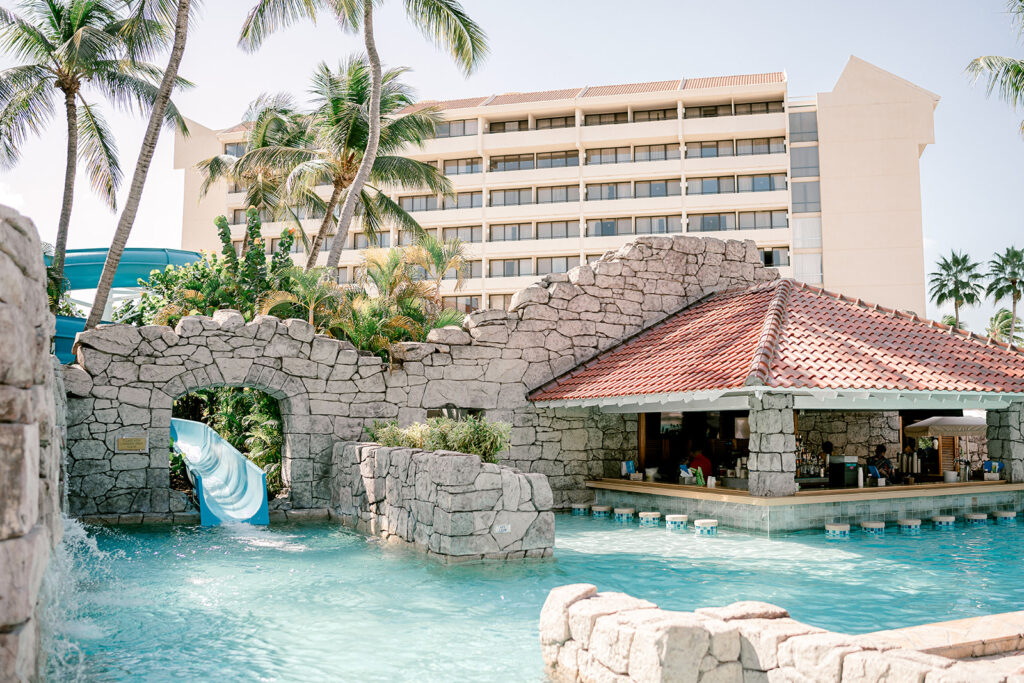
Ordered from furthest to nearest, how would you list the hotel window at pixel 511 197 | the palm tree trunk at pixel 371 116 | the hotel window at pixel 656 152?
the hotel window at pixel 511 197 → the hotel window at pixel 656 152 → the palm tree trunk at pixel 371 116

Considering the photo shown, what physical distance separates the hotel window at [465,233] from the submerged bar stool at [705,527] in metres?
35.6

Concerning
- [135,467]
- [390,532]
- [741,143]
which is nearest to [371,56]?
[135,467]

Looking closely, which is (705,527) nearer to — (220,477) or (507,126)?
(220,477)

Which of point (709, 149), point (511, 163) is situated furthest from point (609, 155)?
point (511, 163)

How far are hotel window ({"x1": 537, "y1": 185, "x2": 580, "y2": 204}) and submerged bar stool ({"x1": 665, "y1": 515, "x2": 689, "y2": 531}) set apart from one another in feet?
114

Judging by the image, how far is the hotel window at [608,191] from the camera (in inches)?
1825

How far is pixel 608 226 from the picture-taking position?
45.9 meters

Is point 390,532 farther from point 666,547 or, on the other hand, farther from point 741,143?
point 741,143

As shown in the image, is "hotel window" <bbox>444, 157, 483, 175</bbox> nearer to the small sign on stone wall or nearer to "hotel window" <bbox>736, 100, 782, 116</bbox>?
"hotel window" <bbox>736, 100, 782, 116</bbox>

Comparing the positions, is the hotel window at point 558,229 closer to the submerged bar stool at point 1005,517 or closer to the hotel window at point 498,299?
the hotel window at point 498,299

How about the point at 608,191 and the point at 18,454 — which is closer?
the point at 18,454

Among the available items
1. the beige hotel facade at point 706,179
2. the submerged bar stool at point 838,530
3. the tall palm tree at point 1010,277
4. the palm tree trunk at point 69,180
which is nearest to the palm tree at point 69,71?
the palm tree trunk at point 69,180

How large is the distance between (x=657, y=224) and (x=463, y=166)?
475 inches

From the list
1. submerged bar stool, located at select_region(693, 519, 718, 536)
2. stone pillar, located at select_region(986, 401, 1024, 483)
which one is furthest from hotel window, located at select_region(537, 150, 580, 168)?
submerged bar stool, located at select_region(693, 519, 718, 536)
